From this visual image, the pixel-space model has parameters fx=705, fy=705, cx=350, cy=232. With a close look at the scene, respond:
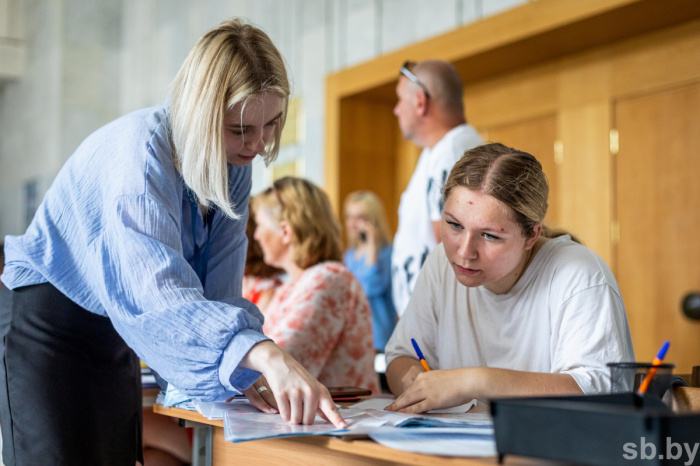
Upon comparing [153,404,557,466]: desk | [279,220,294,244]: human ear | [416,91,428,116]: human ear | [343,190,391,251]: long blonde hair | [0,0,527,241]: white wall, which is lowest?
[153,404,557,466]: desk

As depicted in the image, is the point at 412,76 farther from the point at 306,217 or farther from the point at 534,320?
the point at 534,320

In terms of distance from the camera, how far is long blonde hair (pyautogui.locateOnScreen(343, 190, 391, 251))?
3424mm

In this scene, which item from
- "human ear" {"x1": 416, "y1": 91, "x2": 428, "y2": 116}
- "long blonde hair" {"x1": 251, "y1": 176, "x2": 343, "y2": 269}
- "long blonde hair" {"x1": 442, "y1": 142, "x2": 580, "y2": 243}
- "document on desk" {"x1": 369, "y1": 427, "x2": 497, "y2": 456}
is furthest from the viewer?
"human ear" {"x1": 416, "y1": 91, "x2": 428, "y2": 116}

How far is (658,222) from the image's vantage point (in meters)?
2.43

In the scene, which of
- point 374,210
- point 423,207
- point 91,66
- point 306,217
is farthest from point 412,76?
point 91,66

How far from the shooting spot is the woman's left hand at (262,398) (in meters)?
1.08

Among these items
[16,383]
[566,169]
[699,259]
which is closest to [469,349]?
[16,383]

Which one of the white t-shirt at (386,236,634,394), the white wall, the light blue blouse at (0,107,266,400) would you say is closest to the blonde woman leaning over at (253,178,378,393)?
the white t-shirt at (386,236,634,394)

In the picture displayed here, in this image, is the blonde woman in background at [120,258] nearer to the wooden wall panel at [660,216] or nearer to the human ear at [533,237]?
the human ear at [533,237]

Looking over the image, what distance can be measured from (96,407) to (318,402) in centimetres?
51

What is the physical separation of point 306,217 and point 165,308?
3.97 ft

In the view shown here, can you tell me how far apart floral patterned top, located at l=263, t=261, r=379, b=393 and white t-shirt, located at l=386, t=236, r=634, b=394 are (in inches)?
15.8

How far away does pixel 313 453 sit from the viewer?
0.94 meters

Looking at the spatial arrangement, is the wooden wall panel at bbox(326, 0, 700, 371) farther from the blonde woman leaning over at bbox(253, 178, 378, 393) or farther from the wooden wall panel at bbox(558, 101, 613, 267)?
the blonde woman leaning over at bbox(253, 178, 378, 393)
